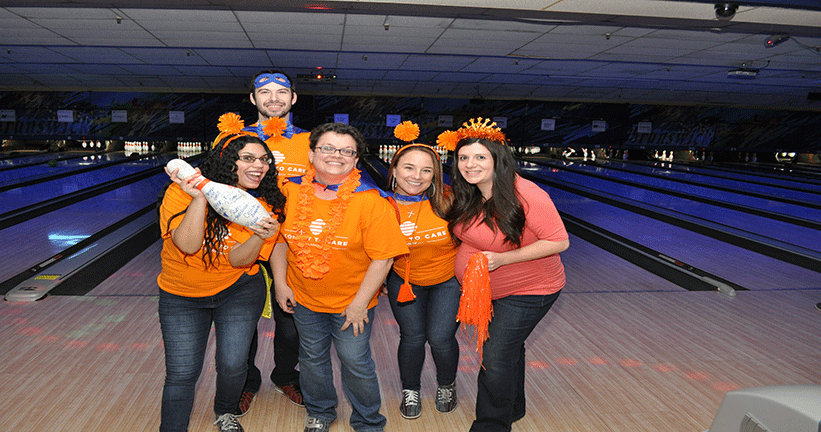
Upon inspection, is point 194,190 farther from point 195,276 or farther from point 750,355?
point 750,355

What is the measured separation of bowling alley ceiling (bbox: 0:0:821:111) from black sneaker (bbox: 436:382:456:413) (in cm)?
366

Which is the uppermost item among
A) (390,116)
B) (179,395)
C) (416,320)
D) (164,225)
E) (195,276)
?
(390,116)

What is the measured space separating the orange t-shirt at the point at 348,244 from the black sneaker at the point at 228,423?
0.57 metres

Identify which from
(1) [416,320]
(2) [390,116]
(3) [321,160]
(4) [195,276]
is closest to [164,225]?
(4) [195,276]

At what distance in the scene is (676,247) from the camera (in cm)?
504

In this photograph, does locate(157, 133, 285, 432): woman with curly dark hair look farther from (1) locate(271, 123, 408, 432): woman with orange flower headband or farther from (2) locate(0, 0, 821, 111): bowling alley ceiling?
(2) locate(0, 0, 821, 111): bowling alley ceiling

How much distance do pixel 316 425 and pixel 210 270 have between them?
767mm

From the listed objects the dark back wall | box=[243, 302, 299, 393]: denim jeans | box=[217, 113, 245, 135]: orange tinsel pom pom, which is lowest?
box=[243, 302, 299, 393]: denim jeans

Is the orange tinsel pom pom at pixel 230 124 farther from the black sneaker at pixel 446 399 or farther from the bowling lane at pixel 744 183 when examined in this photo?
the bowling lane at pixel 744 183

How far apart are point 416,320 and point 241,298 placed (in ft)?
2.30

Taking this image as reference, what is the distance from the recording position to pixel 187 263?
5.27 ft

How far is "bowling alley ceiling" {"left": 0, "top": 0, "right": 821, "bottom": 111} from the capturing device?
15.7ft

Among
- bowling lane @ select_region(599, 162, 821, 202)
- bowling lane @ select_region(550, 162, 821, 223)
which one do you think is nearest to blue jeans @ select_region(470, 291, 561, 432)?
bowling lane @ select_region(550, 162, 821, 223)

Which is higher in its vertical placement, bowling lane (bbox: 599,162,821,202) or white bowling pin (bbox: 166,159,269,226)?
white bowling pin (bbox: 166,159,269,226)
